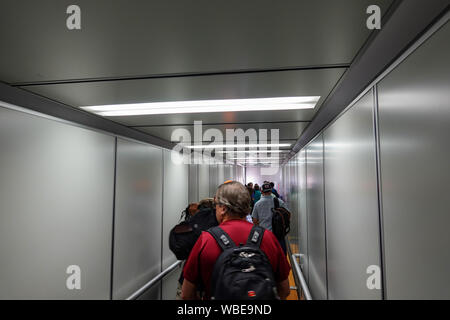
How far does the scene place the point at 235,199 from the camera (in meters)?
1.47

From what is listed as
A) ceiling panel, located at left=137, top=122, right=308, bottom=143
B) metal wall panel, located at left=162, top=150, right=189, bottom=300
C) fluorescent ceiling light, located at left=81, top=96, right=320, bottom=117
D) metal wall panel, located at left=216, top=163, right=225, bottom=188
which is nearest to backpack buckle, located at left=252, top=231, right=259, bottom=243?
fluorescent ceiling light, located at left=81, top=96, right=320, bottom=117

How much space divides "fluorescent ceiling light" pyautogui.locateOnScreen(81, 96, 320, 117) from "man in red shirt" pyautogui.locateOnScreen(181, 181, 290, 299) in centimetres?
77

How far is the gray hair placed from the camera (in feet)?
4.81

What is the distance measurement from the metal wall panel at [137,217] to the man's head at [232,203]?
1611 millimetres

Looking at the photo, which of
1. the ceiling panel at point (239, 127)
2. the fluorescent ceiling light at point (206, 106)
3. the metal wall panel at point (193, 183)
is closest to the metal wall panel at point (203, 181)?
the metal wall panel at point (193, 183)

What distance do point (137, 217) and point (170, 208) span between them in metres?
1.04

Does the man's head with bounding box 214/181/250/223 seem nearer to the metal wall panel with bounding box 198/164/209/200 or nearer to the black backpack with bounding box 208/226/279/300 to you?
the black backpack with bounding box 208/226/279/300

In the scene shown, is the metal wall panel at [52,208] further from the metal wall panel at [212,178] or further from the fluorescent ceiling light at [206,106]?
the metal wall panel at [212,178]

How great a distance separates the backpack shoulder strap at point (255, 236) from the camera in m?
1.32

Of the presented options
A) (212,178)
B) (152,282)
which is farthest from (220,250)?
(212,178)

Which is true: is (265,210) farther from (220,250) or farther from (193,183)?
(220,250)

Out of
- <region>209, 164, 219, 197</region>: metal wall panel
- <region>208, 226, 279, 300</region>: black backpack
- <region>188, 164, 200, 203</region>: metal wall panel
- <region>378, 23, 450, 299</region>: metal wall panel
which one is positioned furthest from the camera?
<region>209, 164, 219, 197</region>: metal wall panel

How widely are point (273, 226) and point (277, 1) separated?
3299mm
